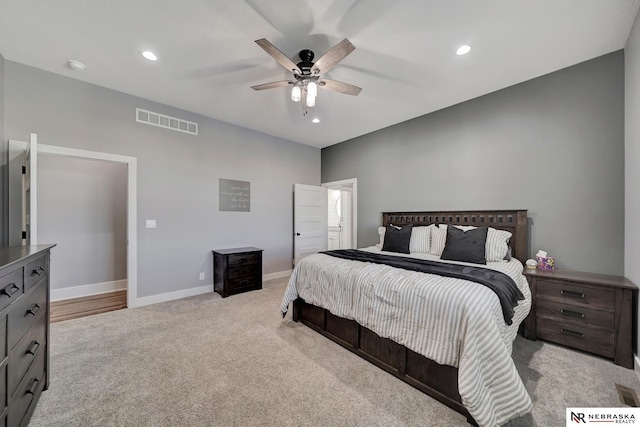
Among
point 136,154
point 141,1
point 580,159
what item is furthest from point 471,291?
point 136,154

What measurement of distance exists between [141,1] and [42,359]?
8.96 feet

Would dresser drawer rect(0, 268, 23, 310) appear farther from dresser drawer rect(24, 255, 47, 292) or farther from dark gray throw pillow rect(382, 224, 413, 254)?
dark gray throw pillow rect(382, 224, 413, 254)

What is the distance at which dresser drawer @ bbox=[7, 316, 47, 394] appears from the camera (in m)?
1.26

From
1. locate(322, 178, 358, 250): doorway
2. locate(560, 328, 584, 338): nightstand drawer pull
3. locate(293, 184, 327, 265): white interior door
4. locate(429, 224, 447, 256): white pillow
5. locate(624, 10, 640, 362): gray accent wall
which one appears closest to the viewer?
locate(624, 10, 640, 362): gray accent wall

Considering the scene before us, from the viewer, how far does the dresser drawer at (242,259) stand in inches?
155

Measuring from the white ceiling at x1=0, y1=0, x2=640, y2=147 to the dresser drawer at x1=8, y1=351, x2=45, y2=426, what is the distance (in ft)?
8.66

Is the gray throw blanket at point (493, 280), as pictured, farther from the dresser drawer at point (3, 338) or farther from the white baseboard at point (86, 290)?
the white baseboard at point (86, 290)

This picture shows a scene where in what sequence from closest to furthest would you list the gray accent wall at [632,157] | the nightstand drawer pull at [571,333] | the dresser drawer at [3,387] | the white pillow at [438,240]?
the dresser drawer at [3,387], the gray accent wall at [632,157], the nightstand drawer pull at [571,333], the white pillow at [438,240]

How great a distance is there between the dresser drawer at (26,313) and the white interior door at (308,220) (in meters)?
3.77

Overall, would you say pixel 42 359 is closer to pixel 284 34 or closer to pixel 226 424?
pixel 226 424

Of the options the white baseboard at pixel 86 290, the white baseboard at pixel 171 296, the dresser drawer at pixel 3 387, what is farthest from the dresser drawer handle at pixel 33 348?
the white baseboard at pixel 86 290

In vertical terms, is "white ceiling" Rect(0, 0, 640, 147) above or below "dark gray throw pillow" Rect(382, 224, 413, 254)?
above

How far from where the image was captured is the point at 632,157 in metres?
2.18

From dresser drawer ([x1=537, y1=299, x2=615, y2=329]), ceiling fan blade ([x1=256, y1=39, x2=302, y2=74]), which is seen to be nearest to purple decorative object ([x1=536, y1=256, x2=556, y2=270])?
dresser drawer ([x1=537, y1=299, x2=615, y2=329])
